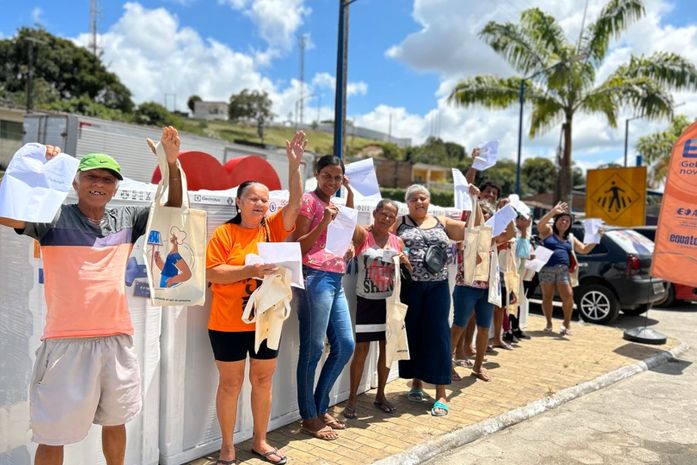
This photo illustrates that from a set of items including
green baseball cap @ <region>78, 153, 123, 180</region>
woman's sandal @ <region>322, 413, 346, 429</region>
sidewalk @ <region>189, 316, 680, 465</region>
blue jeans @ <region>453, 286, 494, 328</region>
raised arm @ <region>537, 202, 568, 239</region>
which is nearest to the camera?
green baseball cap @ <region>78, 153, 123, 180</region>

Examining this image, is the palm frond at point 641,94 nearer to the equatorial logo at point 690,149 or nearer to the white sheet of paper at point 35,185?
the equatorial logo at point 690,149

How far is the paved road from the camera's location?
4.19 meters

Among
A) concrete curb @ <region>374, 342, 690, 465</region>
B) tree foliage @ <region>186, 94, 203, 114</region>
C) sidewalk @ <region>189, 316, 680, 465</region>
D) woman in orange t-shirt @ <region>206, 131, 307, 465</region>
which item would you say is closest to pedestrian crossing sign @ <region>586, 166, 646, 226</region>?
sidewalk @ <region>189, 316, 680, 465</region>

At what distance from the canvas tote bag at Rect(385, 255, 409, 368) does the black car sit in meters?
5.12

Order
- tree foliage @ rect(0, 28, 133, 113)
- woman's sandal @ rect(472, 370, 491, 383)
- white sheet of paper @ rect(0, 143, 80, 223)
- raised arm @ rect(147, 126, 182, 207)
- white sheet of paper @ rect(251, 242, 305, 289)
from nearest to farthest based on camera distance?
white sheet of paper @ rect(0, 143, 80, 223) < raised arm @ rect(147, 126, 182, 207) < white sheet of paper @ rect(251, 242, 305, 289) < woman's sandal @ rect(472, 370, 491, 383) < tree foliage @ rect(0, 28, 133, 113)

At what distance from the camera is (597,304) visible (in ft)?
32.1

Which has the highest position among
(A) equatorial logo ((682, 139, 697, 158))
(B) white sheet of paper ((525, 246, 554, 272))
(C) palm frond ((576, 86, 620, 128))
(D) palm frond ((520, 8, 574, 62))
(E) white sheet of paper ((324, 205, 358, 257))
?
(D) palm frond ((520, 8, 574, 62))

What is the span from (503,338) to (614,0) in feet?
47.5

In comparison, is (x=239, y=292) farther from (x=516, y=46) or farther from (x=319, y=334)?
(x=516, y=46)

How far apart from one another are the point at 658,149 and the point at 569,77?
21.1 meters

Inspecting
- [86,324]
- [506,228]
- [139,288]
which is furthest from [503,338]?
[86,324]

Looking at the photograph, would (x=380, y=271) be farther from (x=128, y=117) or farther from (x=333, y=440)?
(x=128, y=117)

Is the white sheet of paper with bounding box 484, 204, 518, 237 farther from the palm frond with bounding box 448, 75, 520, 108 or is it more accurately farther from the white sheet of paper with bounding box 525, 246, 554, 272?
the palm frond with bounding box 448, 75, 520, 108

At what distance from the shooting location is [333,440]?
4230 mm
